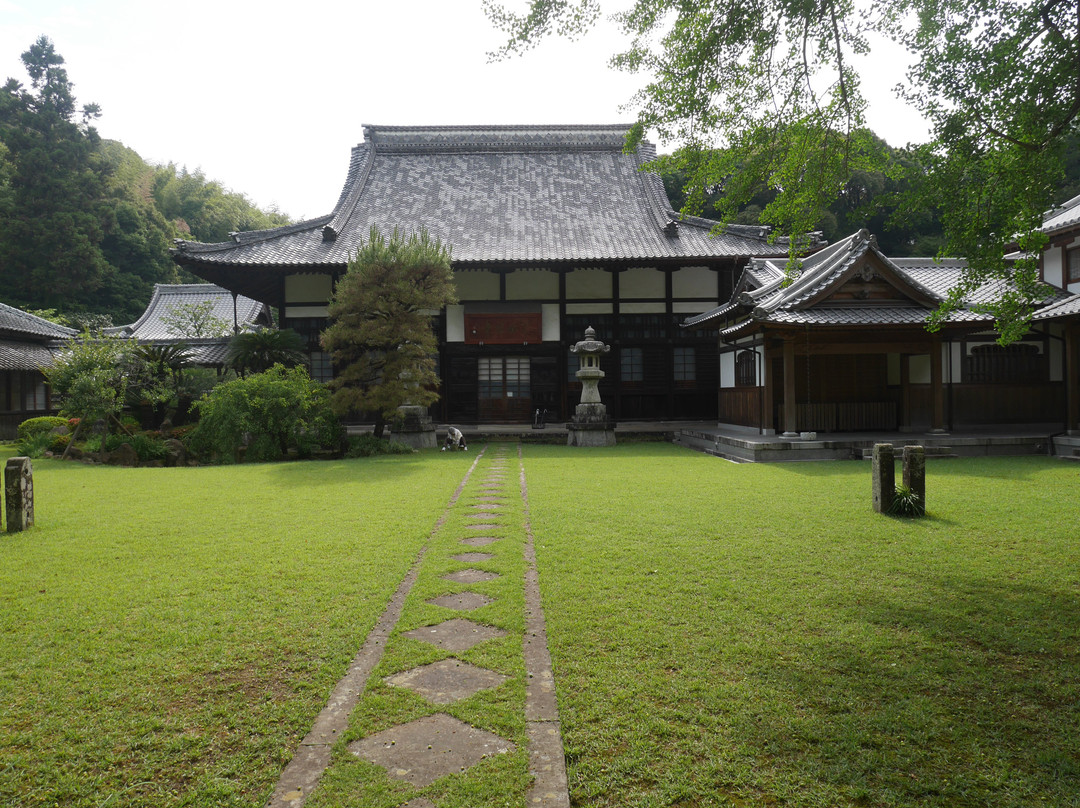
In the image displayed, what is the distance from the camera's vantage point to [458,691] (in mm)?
3137

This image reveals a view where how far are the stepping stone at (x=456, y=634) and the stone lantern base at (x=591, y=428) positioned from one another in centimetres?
1292

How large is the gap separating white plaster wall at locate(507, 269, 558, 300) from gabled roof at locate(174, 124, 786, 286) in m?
0.96

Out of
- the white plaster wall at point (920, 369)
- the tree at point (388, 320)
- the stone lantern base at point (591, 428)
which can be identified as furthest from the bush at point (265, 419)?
the white plaster wall at point (920, 369)

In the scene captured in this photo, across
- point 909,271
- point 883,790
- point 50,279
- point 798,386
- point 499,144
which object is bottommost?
point 883,790

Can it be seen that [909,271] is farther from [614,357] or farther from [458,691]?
[458,691]

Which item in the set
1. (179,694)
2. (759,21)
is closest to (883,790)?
(179,694)

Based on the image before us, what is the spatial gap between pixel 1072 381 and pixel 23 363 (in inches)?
1222

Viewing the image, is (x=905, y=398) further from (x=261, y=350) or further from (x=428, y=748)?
(x=261, y=350)

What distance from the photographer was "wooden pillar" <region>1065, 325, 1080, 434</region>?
13.6m

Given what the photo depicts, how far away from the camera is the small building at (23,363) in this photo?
2170 centimetres

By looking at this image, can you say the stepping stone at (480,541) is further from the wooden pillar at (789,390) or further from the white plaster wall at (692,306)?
the white plaster wall at (692,306)

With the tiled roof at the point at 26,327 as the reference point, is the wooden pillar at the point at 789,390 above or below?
below

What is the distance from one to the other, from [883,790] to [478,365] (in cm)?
1828

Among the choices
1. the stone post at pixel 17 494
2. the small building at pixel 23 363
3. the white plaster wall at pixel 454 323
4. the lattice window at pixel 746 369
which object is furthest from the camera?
the small building at pixel 23 363
